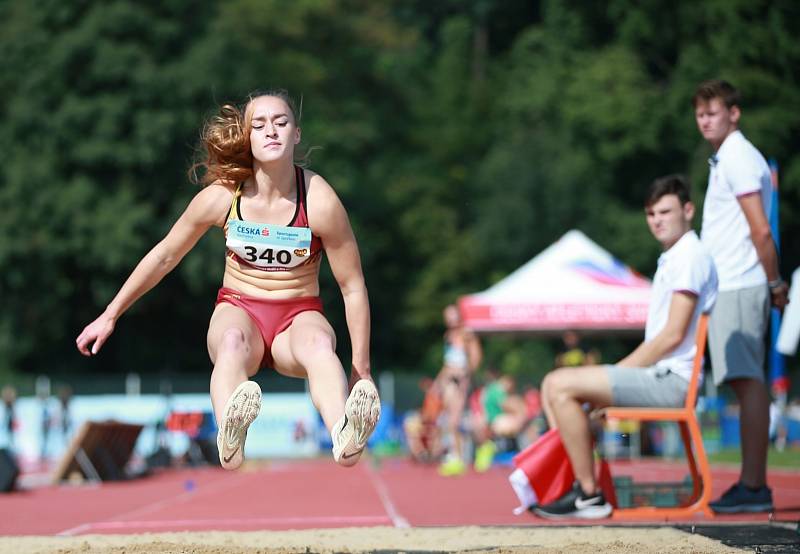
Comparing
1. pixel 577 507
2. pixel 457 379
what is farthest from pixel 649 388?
pixel 457 379

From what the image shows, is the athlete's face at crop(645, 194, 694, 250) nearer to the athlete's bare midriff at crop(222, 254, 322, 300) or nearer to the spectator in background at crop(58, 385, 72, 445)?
the athlete's bare midriff at crop(222, 254, 322, 300)

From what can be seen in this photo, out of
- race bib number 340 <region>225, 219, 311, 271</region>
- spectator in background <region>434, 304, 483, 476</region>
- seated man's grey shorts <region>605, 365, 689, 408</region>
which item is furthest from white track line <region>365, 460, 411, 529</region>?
race bib number 340 <region>225, 219, 311, 271</region>

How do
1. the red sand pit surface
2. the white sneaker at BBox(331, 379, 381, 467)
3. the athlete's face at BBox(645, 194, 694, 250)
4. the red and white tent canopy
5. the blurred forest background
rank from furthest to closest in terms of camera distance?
the blurred forest background
the red and white tent canopy
the red sand pit surface
the athlete's face at BBox(645, 194, 694, 250)
the white sneaker at BBox(331, 379, 381, 467)

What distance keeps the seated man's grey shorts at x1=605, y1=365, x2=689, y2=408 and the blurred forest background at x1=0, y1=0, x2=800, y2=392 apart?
2421cm

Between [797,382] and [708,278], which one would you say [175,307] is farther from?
[708,278]

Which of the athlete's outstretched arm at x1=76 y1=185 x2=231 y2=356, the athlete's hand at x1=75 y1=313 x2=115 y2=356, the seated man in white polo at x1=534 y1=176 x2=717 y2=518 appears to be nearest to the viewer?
the athlete's hand at x1=75 y1=313 x2=115 y2=356

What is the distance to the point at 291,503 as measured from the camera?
1100 centimetres

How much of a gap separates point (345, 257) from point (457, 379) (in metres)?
11.0

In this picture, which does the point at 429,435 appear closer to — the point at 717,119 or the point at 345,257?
the point at 717,119

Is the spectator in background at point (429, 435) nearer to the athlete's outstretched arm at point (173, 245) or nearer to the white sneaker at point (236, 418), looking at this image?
the athlete's outstretched arm at point (173, 245)

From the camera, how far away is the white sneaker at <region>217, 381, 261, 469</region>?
5.68 metres

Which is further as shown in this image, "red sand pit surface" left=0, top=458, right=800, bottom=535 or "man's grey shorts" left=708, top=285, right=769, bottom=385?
"red sand pit surface" left=0, top=458, right=800, bottom=535

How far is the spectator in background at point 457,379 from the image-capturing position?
16.5 m

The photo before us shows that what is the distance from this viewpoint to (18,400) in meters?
28.6
